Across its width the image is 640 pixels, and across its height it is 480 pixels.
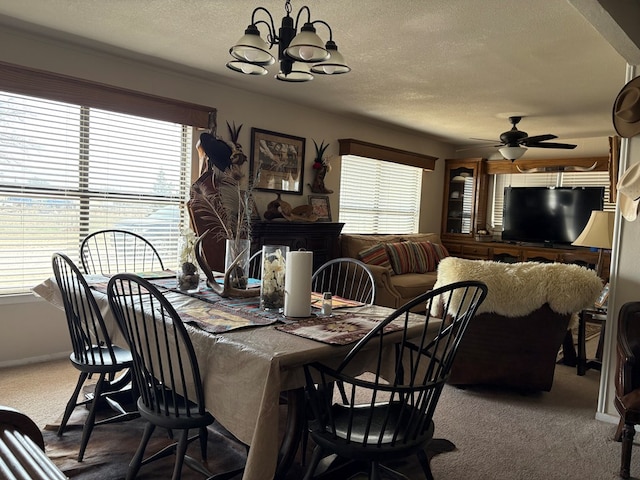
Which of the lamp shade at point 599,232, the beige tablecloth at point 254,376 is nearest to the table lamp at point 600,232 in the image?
the lamp shade at point 599,232

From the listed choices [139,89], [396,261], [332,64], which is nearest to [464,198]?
[396,261]

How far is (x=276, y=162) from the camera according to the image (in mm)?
4953

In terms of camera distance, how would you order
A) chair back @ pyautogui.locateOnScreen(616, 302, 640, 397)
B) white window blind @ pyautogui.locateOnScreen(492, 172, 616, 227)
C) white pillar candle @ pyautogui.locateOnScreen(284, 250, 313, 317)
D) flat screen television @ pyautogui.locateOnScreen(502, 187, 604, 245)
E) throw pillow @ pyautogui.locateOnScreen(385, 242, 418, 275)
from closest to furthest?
white pillar candle @ pyautogui.locateOnScreen(284, 250, 313, 317)
chair back @ pyautogui.locateOnScreen(616, 302, 640, 397)
throw pillow @ pyautogui.locateOnScreen(385, 242, 418, 275)
flat screen television @ pyautogui.locateOnScreen(502, 187, 604, 245)
white window blind @ pyautogui.locateOnScreen(492, 172, 616, 227)

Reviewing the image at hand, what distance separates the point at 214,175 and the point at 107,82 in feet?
3.59

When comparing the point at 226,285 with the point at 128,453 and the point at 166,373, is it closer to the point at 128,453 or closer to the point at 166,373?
the point at 166,373

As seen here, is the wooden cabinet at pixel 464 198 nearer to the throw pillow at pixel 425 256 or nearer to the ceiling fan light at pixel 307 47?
the throw pillow at pixel 425 256

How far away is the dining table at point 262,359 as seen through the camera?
1494 millimetres

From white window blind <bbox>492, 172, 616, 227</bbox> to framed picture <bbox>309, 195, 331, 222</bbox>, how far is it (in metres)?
3.10

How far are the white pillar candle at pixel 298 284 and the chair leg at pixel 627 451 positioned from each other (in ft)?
5.15

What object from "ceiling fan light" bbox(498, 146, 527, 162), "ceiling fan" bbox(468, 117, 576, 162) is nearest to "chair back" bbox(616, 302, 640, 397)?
"ceiling fan" bbox(468, 117, 576, 162)

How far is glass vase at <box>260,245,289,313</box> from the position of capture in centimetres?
210

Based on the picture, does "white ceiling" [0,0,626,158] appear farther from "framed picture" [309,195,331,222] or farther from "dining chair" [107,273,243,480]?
"dining chair" [107,273,243,480]

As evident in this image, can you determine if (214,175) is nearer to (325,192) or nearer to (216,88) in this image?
(216,88)

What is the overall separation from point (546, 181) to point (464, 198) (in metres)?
1.13
